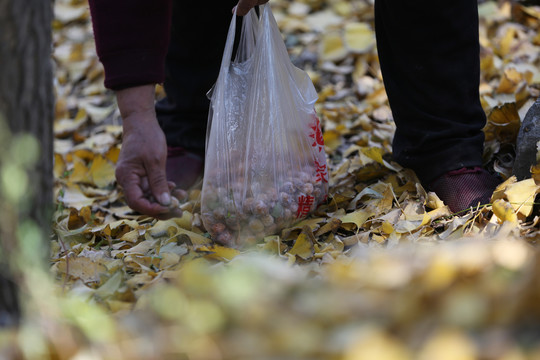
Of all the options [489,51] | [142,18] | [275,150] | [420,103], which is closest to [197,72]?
[142,18]

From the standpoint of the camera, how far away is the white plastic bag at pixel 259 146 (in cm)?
139

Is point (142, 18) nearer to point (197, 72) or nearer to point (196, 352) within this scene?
point (197, 72)

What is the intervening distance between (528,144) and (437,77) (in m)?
0.25

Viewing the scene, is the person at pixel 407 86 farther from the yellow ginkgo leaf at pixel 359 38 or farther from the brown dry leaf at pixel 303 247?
the yellow ginkgo leaf at pixel 359 38

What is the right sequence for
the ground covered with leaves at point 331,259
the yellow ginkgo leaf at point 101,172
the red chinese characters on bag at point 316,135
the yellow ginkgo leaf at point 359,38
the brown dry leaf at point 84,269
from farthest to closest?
the yellow ginkgo leaf at point 359,38
the yellow ginkgo leaf at point 101,172
the red chinese characters on bag at point 316,135
the brown dry leaf at point 84,269
the ground covered with leaves at point 331,259

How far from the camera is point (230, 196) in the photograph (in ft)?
4.57

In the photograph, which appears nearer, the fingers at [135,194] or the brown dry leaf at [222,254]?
the brown dry leaf at [222,254]

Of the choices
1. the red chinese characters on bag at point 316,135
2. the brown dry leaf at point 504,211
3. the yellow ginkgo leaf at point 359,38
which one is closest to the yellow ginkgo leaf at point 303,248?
the red chinese characters on bag at point 316,135

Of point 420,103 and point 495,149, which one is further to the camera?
point 495,149

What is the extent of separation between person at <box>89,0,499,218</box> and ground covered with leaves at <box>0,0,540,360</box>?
0.08 m

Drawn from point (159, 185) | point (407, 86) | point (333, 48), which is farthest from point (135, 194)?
point (333, 48)

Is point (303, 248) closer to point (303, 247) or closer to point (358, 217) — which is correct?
point (303, 247)

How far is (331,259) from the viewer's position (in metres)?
1.21

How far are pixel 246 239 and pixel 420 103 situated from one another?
0.52 meters
